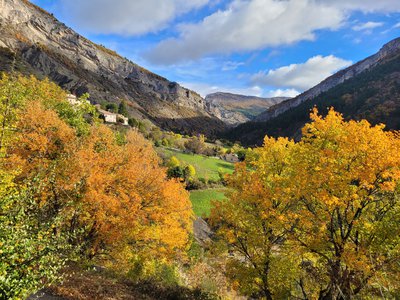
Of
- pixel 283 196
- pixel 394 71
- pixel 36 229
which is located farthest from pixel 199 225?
pixel 394 71

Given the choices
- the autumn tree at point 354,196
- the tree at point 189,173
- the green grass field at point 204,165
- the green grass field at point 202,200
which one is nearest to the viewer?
the autumn tree at point 354,196

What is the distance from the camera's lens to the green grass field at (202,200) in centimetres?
6063

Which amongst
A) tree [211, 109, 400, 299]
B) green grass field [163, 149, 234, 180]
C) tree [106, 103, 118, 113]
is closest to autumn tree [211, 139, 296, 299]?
tree [211, 109, 400, 299]

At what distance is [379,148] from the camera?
14.6m

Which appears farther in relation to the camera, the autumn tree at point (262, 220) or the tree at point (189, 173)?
the tree at point (189, 173)

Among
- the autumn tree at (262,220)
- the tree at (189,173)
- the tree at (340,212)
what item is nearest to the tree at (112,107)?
the tree at (189,173)

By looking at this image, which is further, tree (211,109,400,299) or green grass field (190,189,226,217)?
green grass field (190,189,226,217)

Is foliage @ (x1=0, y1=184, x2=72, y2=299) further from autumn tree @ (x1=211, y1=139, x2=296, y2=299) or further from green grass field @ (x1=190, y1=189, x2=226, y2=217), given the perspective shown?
green grass field @ (x1=190, y1=189, x2=226, y2=217)

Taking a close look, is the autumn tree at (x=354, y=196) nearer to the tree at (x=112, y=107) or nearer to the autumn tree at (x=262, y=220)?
the autumn tree at (x=262, y=220)

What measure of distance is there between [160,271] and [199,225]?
2583 cm

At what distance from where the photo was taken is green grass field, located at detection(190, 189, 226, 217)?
60.6 metres

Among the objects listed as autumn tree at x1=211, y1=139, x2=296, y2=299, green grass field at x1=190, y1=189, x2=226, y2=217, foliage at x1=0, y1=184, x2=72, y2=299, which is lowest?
green grass field at x1=190, y1=189, x2=226, y2=217

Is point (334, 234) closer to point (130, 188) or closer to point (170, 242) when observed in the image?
point (170, 242)

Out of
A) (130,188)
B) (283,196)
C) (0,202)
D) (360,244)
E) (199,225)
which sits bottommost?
(199,225)
